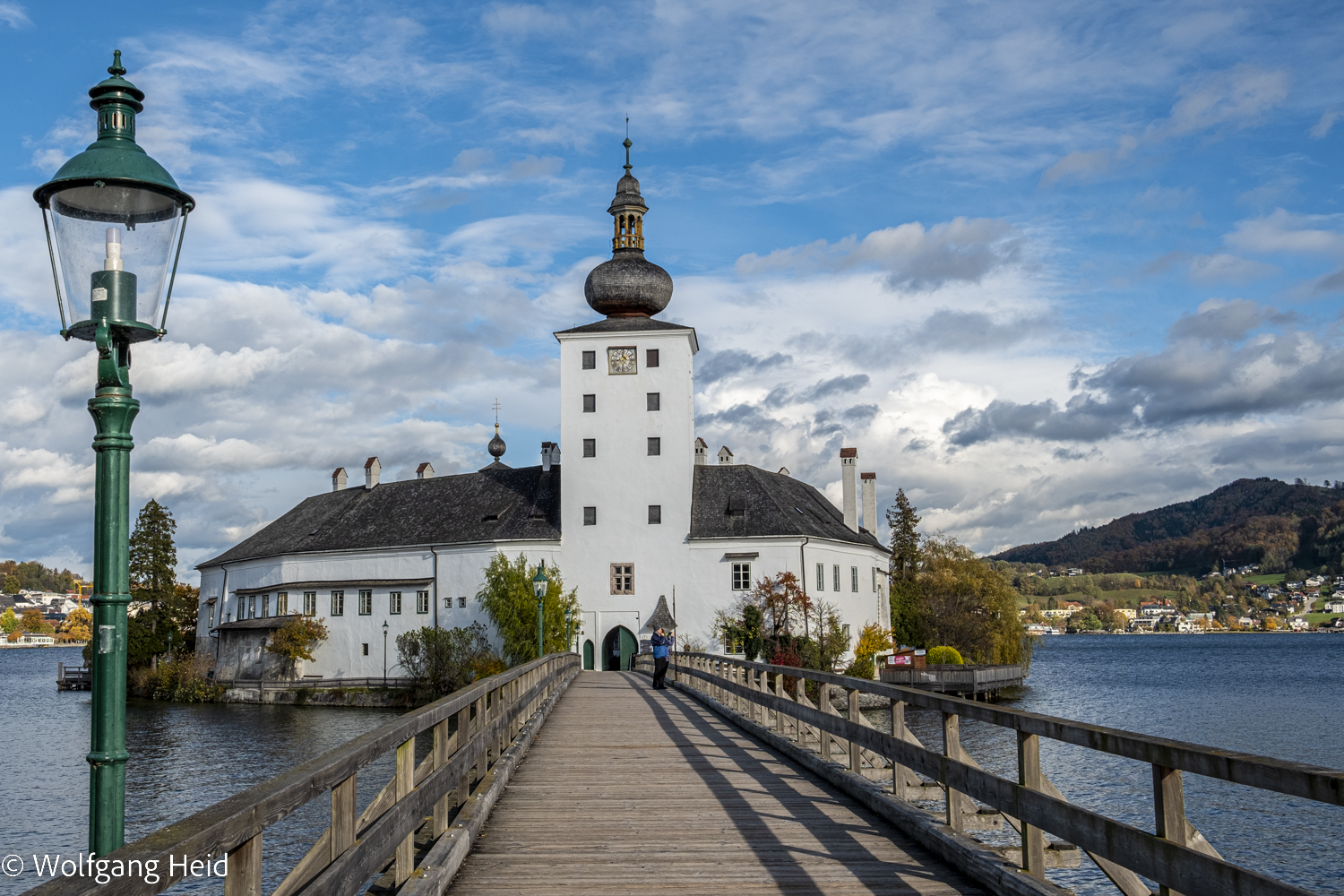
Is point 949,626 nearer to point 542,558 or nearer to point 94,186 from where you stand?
point 542,558

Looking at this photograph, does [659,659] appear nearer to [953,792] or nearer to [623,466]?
[953,792]

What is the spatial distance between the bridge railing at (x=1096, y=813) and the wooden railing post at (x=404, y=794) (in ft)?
10.7

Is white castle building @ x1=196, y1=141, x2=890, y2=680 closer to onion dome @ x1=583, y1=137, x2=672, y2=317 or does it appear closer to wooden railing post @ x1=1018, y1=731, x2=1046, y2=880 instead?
onion dome @ x1=583, y1=137, x2=672, y2=317

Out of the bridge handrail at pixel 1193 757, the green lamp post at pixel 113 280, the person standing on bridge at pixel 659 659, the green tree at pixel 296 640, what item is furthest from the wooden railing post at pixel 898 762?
the green tree at pixel 296 640

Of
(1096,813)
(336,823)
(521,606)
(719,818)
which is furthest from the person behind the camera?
(521,606)

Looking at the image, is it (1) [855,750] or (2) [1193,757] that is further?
(1) [855,750]

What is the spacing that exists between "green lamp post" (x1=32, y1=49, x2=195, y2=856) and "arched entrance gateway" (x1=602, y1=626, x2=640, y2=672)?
161ft

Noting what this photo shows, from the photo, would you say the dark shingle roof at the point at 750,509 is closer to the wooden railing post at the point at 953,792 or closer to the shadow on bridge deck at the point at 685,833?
the shadow on bridge deck at the point at 685,833

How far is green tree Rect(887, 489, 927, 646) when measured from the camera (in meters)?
69.2

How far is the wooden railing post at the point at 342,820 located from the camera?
503 centimetres

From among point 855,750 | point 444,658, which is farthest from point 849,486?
point 855,750

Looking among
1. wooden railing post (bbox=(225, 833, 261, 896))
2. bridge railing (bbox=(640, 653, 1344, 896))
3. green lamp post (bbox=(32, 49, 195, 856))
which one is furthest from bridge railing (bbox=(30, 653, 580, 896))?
bridge railing (bbox=(640, 653, 1344, 896))

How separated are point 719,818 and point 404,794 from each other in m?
3.42

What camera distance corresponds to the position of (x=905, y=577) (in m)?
74.2
